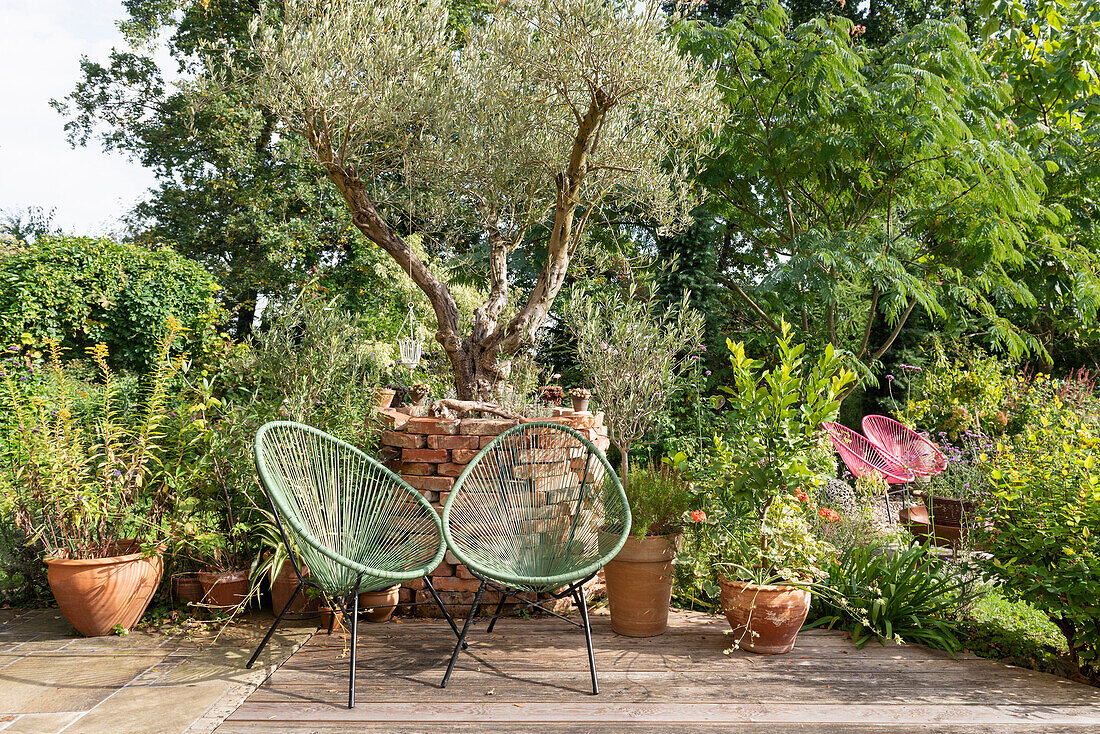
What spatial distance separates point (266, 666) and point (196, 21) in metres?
11.3

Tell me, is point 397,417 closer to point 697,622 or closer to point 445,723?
point 445,723

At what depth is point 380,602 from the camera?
3.35m

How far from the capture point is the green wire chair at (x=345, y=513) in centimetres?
272

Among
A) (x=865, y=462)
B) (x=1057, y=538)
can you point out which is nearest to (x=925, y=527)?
(x=865, y=462)

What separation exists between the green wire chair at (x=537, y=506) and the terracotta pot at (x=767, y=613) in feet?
2.06

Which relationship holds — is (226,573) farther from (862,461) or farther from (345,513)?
(862,461)

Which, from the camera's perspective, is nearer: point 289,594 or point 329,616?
point 329,616

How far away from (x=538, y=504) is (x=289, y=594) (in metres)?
1.38

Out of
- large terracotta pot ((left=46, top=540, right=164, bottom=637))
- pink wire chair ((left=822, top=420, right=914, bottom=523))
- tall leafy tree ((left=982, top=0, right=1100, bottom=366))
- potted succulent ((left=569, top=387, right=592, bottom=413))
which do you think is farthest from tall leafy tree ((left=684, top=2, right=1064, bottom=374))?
large terracotta pot ((left=46, top=540, right=164, bottom=637))

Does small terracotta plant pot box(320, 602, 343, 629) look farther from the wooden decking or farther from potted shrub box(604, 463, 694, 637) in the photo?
potted shrub box(604, 463, 694, 637)

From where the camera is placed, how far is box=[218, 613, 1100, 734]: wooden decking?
2.31 metres

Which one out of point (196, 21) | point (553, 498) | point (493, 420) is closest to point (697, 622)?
point (553, 498)

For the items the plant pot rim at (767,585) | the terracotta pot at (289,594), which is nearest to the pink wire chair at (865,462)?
the plant pot rim at (767,585)

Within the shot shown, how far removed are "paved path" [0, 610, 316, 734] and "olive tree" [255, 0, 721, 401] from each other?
6.21 feet
